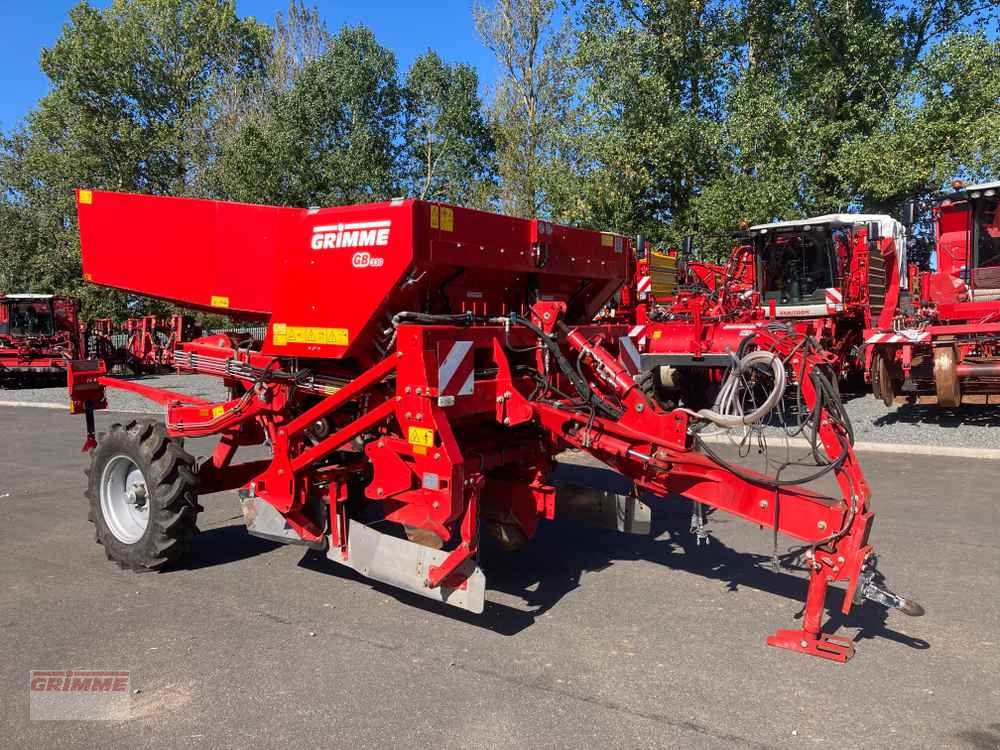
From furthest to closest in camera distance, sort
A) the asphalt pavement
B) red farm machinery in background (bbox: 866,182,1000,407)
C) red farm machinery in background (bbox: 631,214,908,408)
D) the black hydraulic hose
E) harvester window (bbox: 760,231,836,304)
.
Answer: harvester window (bbox: 760,231,836,304)
red farm machinery in background (bbox: 631,214,908,408)
red farm machinery in background (bbox: 866,182,1000,407)
the black hydraulic hose
the asphalt pavement

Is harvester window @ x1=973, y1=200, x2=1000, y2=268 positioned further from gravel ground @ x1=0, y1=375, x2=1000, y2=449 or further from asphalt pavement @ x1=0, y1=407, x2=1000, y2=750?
asphalt pavement @ x1=0, y1=407, x2=1000, y2=750

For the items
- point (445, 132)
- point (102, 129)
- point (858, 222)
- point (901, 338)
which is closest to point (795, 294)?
point (858, 222)

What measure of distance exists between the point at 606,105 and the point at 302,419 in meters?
17.1

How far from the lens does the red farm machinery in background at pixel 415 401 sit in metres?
4.22

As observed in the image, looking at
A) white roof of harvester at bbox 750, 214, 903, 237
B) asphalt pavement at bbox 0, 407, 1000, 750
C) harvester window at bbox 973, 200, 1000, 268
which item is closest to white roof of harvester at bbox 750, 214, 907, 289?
white roof of harvester at bbox 750, 214, 903, 237

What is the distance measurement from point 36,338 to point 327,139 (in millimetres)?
11259

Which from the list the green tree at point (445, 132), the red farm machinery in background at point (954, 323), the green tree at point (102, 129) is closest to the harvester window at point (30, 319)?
the green tree at point (102, 129)

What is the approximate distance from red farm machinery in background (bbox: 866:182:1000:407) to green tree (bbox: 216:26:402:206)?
60.6 feet

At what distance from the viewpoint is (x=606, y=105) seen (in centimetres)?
1994

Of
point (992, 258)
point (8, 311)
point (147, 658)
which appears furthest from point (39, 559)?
point (8, 311)

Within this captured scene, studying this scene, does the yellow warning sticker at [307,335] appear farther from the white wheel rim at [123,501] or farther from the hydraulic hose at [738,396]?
the hydraulic hose at [738,396]

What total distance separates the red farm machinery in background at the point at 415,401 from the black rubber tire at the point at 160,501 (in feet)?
0.05

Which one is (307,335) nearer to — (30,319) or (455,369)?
(455,369)

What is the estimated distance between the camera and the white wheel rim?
18.4ft
